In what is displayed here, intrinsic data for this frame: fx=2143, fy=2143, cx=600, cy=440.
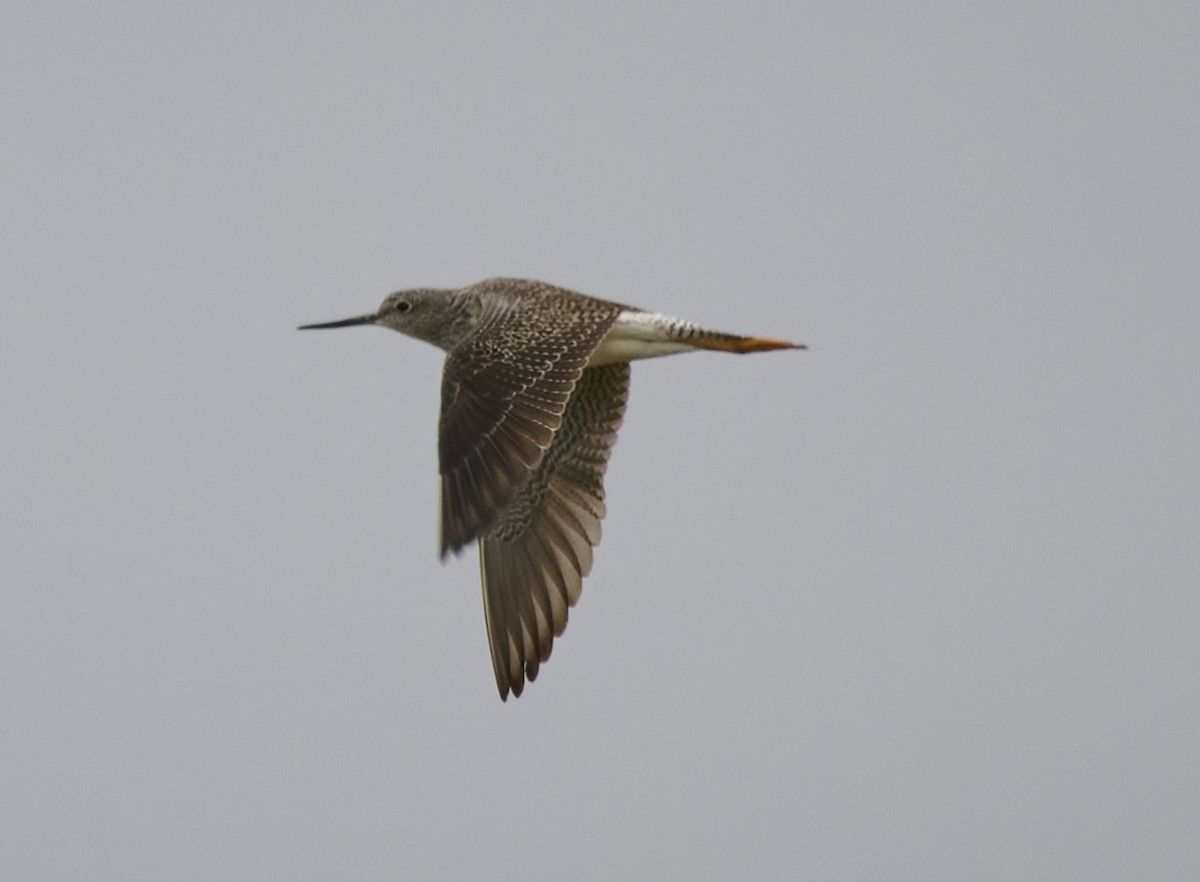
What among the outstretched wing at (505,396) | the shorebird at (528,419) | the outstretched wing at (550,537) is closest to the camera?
the outstretched wing at (505,396)

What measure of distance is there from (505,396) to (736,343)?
7.06 feet

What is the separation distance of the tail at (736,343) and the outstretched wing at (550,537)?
779mm

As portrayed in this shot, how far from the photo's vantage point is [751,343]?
13977mm

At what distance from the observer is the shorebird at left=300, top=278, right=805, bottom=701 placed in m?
12.1

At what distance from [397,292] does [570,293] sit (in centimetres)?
142

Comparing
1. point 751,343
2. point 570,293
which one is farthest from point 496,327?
point 751,343

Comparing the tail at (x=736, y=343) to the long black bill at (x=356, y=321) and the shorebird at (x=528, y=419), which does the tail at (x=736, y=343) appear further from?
the long black bill at (x=356, y=321)

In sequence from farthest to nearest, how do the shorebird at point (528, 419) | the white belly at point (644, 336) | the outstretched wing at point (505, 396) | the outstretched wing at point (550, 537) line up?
the outstretched wing at point (550, 537), the white belly at point (644, 336), the shorebird at point (528, 419), the outstretched wing at point (505, 396)

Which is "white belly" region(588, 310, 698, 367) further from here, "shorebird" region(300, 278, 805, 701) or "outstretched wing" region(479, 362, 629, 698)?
"outstretched wing" region(479, 362, 629, 698)

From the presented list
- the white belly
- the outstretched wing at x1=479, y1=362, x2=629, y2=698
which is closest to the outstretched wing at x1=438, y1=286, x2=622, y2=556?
the white belly

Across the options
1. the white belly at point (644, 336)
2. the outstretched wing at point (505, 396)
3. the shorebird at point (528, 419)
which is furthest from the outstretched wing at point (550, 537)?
the outstretched wing at point (505, 396)

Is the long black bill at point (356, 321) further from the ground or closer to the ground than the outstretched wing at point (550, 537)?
further from the ground

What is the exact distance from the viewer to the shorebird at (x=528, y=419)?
12102mm

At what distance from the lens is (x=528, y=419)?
40.2ft
